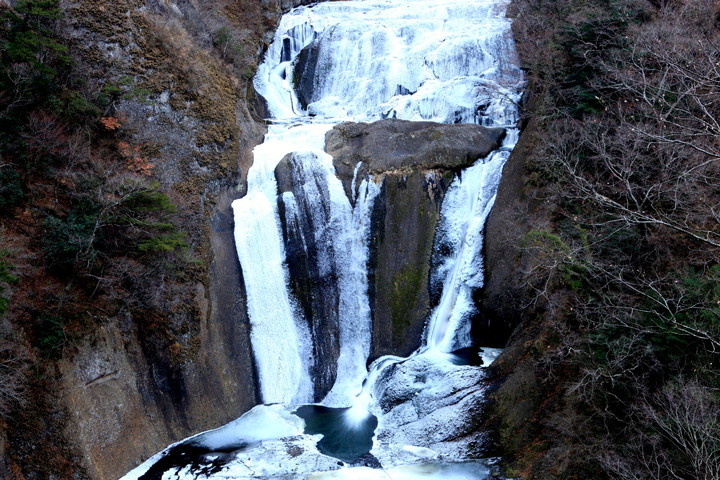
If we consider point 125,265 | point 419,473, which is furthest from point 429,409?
point 125,265

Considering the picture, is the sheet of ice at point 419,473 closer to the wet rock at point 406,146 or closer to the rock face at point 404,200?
the rock face at point 404,200

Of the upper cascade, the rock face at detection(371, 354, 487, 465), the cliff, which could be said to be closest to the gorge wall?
the cliff

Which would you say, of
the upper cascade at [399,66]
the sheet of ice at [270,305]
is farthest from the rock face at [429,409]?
the upper cascade at [399,66]

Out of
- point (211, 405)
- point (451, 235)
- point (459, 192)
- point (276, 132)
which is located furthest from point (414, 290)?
point (276, 132)

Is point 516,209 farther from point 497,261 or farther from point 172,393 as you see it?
point 172,393

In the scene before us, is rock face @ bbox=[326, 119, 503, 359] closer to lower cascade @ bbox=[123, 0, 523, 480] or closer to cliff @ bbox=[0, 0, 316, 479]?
lower cascade @ bbox=[123, 0, 523, 480]

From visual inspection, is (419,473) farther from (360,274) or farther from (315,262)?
(315,262)
